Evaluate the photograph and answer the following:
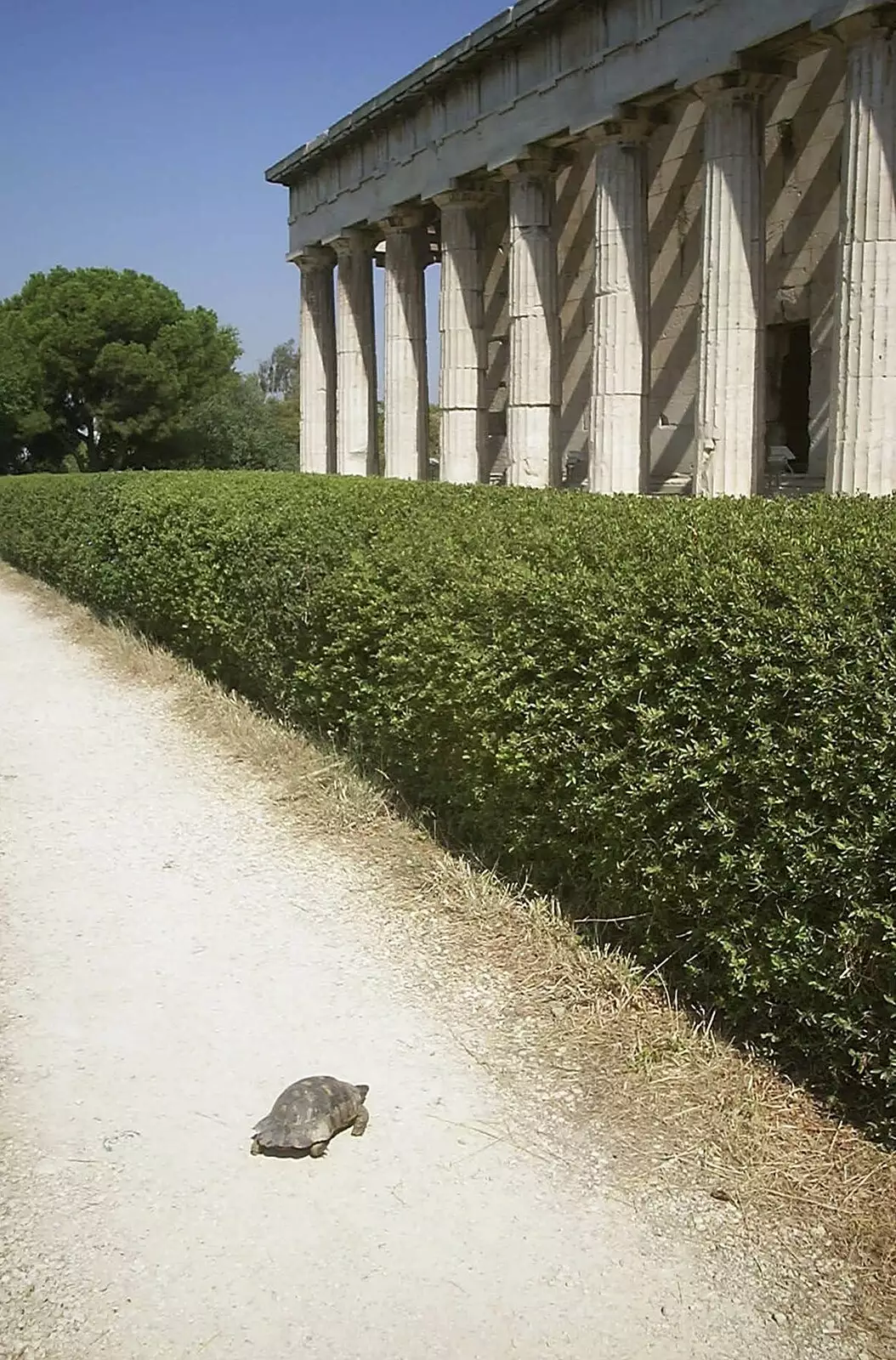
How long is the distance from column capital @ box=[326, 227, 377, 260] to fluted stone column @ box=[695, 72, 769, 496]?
10659 millimetres

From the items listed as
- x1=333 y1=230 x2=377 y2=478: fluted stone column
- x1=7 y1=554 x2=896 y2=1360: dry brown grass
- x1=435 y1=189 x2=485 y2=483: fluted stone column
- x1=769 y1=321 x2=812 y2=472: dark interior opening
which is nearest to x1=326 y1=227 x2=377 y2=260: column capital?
x1=333 y1=230 x2=377 y2=478: fluted stone column

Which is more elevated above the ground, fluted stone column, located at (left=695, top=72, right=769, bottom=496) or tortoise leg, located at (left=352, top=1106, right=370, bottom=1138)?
fluted stone column, located at (left=695, top=72, right=769, bottom=496)

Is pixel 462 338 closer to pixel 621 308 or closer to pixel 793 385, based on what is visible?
pixel 621 308

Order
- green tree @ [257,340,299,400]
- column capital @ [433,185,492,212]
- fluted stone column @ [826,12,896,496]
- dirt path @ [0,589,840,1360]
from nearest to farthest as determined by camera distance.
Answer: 1. dirt path @ [0,589,840,1360]
2. fluted stone column @ [826,12,896,496]
3. column capital @ [433,185,492,212]
4. green tree @ [257,340,299,400]

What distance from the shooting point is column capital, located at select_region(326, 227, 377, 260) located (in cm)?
2341

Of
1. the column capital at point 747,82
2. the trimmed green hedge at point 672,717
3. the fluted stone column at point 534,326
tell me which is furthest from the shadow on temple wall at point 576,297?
the trimmed green hedge at point 672,717

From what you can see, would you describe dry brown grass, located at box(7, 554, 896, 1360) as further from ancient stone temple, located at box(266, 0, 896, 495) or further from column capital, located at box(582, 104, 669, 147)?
column capital, located at box(582, 104, 669, 147)

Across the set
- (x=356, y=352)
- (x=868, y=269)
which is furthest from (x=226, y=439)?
(x=868, y=269)

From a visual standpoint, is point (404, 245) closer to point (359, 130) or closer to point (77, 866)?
point (359, 130)

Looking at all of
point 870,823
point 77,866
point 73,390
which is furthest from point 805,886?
point 73,390

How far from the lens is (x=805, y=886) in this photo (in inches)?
Result: 145

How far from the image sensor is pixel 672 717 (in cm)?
426

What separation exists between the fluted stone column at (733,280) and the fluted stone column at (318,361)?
43.7 feet

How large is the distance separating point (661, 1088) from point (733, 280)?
11450 mm
